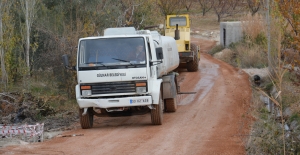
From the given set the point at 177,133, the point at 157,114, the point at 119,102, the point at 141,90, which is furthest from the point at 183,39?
the point at 177,133

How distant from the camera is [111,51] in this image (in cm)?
1311

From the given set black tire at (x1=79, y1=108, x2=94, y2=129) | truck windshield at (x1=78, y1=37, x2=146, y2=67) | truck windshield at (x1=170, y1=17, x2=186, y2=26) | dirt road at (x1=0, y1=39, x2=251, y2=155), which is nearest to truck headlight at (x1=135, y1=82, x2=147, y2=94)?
truck windshield at (x1=78, y1=37, x2=146, y2=67)

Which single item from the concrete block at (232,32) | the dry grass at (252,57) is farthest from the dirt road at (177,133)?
the concrete block at (232,32)

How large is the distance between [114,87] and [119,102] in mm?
386

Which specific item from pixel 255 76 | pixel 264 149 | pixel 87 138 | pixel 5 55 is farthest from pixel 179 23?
pixel 264 149

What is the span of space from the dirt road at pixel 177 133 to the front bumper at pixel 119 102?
2.19ft

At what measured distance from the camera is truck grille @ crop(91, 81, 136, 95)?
12.8 metres

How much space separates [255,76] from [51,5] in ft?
31.2

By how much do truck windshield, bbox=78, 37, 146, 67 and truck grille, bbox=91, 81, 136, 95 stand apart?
0.49 meters

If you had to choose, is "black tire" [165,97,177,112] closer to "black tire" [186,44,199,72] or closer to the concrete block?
"black tire" [186,44,199,72]

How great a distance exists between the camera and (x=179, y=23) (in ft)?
93.6

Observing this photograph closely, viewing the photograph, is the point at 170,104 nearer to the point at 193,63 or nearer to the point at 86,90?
the point at 86,90

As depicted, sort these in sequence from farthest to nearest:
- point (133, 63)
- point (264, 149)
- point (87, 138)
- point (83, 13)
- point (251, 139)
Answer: point (83, 13)
point (133, 63)
point (87, 138)
point (251, 139)
point (264, 149)

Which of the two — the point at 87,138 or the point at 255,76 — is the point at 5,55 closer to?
the point at 87,138
